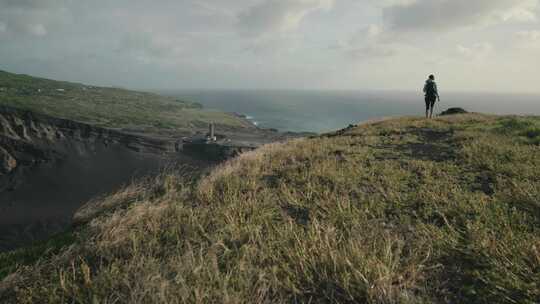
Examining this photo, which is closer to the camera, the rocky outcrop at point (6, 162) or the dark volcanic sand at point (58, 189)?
the dark volcanic sand at point (58, 189)

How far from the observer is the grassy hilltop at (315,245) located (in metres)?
2.30

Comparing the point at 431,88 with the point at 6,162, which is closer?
the point at 431,88

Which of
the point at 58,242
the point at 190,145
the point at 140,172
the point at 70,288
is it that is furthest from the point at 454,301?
the point at 190,145

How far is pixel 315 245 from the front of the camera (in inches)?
112

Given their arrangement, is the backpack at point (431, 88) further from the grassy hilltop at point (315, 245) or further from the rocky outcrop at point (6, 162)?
the rocky outcrop at point (6, 162)

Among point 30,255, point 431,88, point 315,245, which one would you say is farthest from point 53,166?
point 431,88

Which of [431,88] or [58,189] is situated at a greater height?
[431,88]

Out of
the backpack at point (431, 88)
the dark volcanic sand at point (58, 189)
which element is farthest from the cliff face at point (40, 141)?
the backpack at point (431, 88)

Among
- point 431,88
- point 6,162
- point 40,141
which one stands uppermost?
point 431,88

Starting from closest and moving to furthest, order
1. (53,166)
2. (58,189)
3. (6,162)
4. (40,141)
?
(58,189), (6,162), (53,166), (40,141)

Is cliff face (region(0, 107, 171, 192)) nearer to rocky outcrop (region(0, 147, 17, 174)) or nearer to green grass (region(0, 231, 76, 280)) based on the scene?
rocky outcrop (region(0, 147, 17, 174))

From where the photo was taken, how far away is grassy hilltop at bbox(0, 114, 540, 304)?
7.55ft

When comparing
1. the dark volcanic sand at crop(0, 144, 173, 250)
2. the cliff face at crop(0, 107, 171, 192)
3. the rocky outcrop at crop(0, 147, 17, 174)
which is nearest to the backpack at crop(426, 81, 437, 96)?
the dark volcanic sand at crop(0, 144, 173, 250)

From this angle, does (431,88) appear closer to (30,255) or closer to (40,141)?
(30,255)
